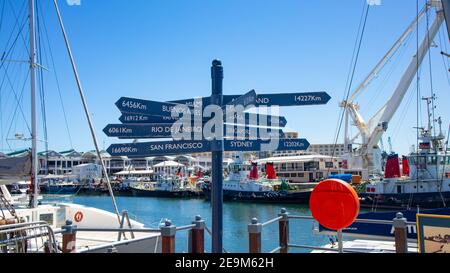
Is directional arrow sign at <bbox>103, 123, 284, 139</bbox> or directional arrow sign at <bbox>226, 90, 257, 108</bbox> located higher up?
directional arrow sign at <bbox>226, 90, 257, 108</bbox>

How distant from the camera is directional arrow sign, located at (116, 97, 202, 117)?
18.4ft

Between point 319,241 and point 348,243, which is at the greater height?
point 348,243

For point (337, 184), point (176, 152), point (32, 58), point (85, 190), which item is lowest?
point (85, 190)

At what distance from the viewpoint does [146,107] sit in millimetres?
5691

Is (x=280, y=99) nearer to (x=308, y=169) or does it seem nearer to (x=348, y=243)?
(x=348, y=243)

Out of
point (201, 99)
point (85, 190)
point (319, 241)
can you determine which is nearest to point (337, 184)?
point (201, 99)

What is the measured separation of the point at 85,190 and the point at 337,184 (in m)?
104

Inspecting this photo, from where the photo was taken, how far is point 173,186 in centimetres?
8269

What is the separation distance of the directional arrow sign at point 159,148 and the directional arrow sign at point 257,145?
14.7 inches

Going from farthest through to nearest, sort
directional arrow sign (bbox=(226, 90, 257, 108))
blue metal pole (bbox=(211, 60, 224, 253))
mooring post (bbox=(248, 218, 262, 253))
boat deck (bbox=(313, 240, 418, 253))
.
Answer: boat deck (bbox=(313, 240, 418, 253)), mooring post (bbox=(248, 218, 262, 253)), directional arrow sign (bbox=(226, 90, 257, 108)), blue metal pole (bbox=(211, 60, 224, 253))

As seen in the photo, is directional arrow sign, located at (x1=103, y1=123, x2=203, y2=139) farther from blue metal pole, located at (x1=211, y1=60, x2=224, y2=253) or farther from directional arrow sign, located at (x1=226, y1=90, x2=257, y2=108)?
directional arrow sign, located at (x1=226, y1=90, x2=257, y2=108)

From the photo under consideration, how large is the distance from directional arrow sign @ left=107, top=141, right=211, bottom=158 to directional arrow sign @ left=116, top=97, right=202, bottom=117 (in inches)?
17.5

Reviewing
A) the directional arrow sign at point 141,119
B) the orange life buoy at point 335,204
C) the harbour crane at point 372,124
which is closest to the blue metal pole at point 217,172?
the directional arrow sign at point 141,119

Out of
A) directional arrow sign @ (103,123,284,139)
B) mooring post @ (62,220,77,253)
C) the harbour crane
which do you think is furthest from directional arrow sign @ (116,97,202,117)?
the harbour crane
